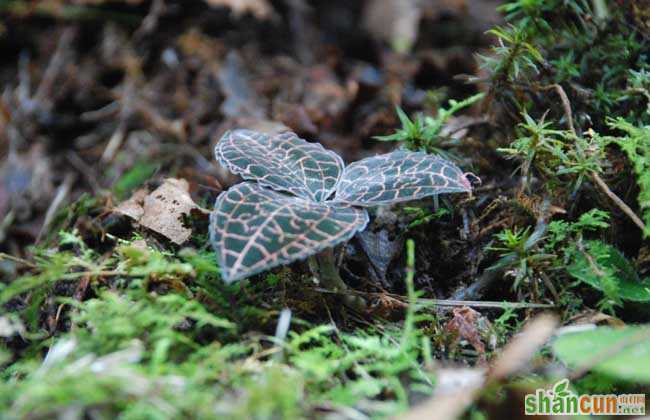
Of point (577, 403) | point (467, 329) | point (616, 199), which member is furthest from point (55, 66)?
point (577, 403)

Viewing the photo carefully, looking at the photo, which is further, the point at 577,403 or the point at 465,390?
the point at 577,403

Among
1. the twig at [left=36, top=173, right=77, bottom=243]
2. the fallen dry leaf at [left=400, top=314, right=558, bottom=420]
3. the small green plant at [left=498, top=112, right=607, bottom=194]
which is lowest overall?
the twig at [left=36, top=173, right=77, bottom=243]

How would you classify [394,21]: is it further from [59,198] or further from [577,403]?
[577,403]

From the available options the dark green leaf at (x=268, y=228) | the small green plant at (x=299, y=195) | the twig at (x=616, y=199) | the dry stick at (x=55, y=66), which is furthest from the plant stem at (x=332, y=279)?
the dry stick at (x=55, y=66)

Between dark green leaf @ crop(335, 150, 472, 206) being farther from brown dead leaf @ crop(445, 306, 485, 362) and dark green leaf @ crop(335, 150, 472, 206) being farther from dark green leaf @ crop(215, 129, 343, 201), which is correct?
brown dead leaf @ crop(445, 306, 485, 362)

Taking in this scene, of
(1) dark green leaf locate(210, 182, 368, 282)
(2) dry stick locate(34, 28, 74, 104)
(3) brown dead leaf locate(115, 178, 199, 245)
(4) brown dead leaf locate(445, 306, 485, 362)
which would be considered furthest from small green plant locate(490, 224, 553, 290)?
(2) dry stick locate(34, 28, 74, 104)
